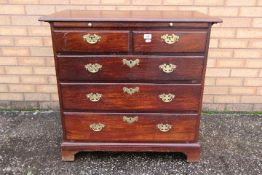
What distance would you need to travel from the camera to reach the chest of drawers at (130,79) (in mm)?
2217

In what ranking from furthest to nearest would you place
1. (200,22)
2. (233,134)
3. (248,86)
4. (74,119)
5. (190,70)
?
(248,86), (233,134), (74,119), (190,70), (200,22)

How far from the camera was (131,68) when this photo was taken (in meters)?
2.32

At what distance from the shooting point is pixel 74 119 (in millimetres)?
2488

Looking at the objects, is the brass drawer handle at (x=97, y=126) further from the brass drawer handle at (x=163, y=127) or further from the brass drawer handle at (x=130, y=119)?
the brass drawer handle at (x=163, y=127)

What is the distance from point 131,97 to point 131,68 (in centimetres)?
25

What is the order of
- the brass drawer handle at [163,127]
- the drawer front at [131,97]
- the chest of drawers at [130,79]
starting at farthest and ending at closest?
1. the brass drawer handle at [163,127]
2. the drawer front at [131,97]
3. the chest of drawers at [130,79]

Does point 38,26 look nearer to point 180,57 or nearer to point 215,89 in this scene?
point 180,57

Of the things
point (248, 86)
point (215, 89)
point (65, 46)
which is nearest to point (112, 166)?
point (65, 46)

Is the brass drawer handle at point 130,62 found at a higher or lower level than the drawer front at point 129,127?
higher

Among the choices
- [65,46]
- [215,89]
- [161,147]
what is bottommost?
[161,147]

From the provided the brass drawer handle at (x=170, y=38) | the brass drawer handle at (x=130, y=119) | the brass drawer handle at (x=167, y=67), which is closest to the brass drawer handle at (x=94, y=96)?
the brass drawer handle at (x=130, y=119)

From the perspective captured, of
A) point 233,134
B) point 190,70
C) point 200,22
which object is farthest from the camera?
point 233,134

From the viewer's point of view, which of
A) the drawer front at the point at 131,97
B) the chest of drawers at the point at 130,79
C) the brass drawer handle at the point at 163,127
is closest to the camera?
the chest of drawers at the point at 130,79

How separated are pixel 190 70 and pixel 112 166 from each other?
109cm
